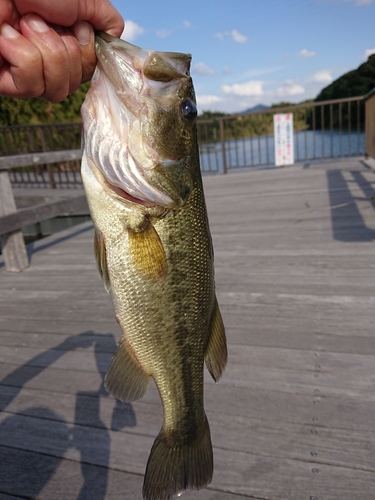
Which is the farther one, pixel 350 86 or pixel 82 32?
pixel 350 86

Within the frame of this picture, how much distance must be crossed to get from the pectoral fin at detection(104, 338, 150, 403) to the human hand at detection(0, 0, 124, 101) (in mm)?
829

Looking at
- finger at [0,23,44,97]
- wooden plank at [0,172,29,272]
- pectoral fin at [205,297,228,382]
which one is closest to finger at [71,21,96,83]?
finger at [0,23,44,97]

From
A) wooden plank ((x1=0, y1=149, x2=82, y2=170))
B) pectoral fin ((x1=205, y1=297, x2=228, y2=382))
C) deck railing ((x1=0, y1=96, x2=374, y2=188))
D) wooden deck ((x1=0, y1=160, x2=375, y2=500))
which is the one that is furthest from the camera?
deck railing ((x1=0, y1=96, x2=374, y2=188))

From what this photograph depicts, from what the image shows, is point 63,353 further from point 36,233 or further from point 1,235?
point 36,233

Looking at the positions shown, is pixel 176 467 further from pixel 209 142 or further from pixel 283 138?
pixel 209 142

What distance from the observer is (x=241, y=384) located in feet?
8.11

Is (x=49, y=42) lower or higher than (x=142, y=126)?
higher

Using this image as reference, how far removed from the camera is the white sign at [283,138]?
10375 mm

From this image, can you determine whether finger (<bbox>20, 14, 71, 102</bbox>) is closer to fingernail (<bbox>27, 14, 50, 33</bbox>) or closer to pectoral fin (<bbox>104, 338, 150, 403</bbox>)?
fingernail (<bbox>27, 14, 50, 33</bbox>)

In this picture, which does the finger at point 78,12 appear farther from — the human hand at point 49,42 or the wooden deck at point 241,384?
the wooden deck at point 241,384

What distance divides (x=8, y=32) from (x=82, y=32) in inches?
7.8

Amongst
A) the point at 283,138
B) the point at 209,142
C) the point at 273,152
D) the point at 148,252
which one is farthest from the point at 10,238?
the point at 273,152

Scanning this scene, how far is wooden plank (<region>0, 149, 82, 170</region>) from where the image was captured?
450 cm

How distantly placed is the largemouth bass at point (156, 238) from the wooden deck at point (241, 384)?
69cm
